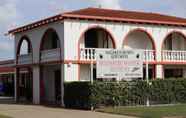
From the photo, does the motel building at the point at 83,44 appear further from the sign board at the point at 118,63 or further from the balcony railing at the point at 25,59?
the sign board at the point at 118,63

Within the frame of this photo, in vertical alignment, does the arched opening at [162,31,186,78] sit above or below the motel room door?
above

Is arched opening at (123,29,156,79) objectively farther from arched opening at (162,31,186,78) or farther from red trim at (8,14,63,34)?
red trim at (8,14,63,34)

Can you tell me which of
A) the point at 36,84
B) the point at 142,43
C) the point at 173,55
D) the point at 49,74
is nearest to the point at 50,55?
the point at 36,84

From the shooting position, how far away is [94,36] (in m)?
37.1

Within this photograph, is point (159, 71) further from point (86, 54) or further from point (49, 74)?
point (49, 74)

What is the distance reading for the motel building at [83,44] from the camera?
33.5 meters

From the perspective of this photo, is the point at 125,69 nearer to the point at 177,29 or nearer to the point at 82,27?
the point at 82,27

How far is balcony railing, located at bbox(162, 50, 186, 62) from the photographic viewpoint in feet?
124

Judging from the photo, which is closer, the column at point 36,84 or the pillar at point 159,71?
the pillar at point 159,71

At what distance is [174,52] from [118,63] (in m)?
9.16

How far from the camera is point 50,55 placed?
35562 millimetres

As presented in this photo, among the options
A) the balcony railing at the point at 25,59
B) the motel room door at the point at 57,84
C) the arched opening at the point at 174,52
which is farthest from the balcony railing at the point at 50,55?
the arched opening at the point at 174,52

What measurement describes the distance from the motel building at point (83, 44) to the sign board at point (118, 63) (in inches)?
128

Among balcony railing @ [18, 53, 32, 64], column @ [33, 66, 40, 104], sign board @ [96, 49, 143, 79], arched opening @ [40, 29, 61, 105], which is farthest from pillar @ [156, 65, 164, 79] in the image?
balcony railing @ [18, 53, 32, 64]
